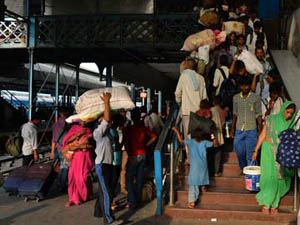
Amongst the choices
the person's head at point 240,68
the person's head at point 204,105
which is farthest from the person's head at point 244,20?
the person's head at point 204,105

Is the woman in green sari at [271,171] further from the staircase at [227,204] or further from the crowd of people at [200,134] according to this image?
the staircase at [227,204]

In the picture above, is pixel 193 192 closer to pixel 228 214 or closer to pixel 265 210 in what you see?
pixel 228 214

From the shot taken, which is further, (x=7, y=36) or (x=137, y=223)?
(x=7, y=36)

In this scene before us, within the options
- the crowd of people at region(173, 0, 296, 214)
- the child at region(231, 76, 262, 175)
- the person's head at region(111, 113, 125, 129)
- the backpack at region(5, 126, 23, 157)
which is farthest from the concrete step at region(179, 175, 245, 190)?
the backpack at region(5, 126, 23, 157)

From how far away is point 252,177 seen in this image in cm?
583

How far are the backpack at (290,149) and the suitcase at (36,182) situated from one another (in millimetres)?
4337

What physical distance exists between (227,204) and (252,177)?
2.05 feet

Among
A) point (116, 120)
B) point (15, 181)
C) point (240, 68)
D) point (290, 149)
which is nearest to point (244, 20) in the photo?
point (240, 68)

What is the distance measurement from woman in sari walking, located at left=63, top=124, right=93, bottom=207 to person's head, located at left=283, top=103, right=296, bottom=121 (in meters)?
3.28

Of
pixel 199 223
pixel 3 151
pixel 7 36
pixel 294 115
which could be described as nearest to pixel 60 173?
pixel 199 223

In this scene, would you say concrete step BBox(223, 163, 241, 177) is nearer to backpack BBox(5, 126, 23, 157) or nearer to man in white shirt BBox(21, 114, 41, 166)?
man in white shirt BBox(21, 114, 41, 166)

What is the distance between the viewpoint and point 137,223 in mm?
5812

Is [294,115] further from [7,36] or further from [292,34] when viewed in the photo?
[7,36]

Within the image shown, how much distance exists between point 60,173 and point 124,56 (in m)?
6.89
